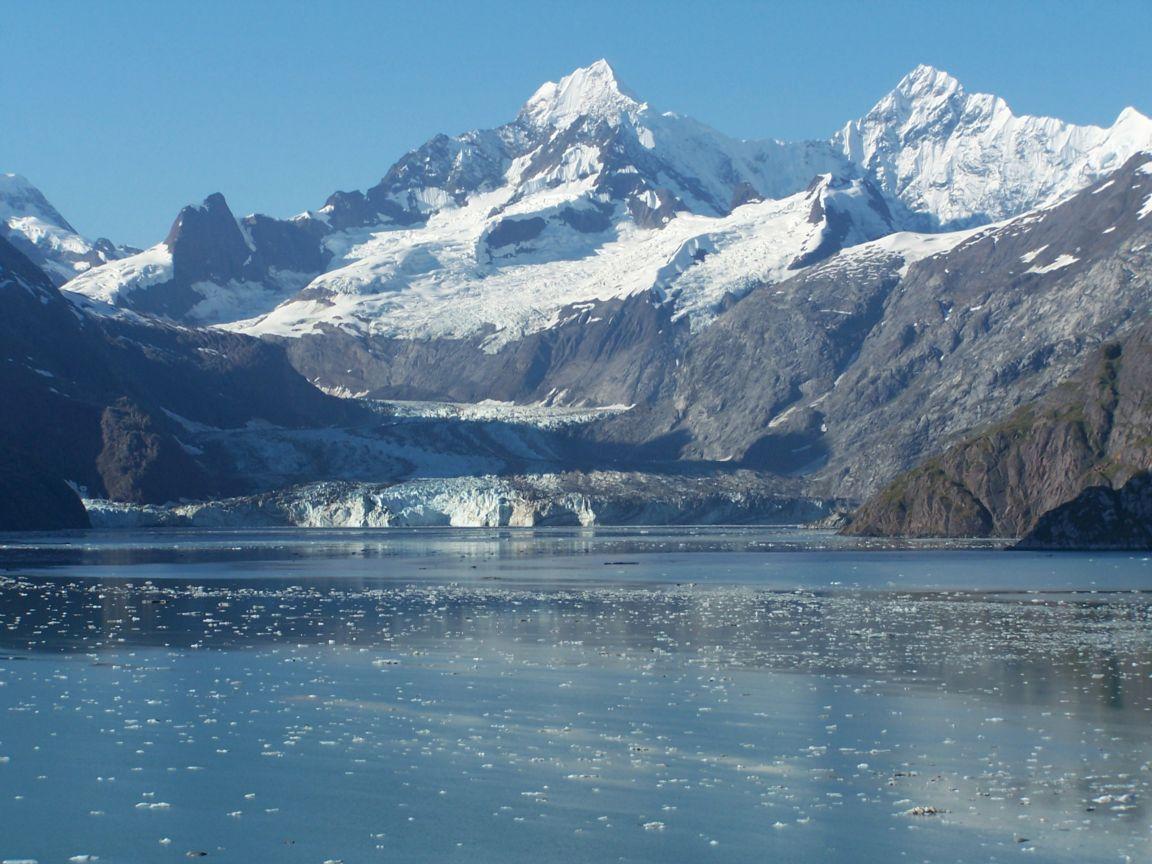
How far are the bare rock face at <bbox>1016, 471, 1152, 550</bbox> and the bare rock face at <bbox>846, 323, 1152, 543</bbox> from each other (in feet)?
42.8

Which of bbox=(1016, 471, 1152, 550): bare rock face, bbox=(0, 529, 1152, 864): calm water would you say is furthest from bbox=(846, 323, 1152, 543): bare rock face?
bbox=(0, 529, 1152, 864): calm water

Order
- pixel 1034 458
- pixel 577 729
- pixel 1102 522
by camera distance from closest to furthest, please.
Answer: pixel 577 729, pixel 1102 522, pixel 1034 458

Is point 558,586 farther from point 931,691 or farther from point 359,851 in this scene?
point 359,851

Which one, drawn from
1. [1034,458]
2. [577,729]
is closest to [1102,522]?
[1034,458]

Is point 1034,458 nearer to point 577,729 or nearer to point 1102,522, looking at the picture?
point 1102,522

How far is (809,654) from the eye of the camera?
5919 cm

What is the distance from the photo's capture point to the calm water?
109 feet

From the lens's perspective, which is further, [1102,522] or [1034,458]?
[1034,458]

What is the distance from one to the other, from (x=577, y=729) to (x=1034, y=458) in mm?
145923

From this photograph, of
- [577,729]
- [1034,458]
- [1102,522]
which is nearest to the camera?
[577,729]

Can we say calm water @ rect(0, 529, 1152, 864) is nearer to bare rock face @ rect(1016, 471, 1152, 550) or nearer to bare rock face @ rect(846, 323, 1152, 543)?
bare rock face @ rect(1016, 471, 1152, 550)

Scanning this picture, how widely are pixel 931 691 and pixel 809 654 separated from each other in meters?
9.61

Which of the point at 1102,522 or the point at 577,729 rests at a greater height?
the point at 1102,522

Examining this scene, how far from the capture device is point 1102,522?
5709 inches
